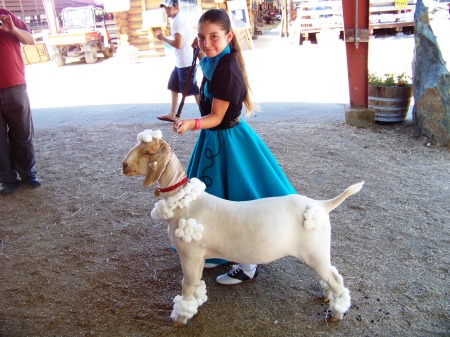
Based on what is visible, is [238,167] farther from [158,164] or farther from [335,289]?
[335,289]

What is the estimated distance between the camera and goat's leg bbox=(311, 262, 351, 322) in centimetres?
205

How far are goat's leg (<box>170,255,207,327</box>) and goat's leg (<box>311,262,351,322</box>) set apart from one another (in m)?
0.59

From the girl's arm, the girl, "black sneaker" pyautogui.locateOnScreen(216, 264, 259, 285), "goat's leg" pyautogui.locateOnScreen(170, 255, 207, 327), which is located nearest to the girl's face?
the girl

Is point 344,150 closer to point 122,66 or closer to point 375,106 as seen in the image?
point 375,106

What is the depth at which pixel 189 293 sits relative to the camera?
7.07 ft

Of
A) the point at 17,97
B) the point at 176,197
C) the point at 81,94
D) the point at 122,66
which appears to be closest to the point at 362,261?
the point at 176,197

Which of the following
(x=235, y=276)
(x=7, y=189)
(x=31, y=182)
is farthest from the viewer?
(x=31, y=182)

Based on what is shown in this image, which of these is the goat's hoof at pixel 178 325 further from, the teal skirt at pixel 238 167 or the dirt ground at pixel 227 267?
the teal skirt at pixel 238 167

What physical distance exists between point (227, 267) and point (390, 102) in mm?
3948

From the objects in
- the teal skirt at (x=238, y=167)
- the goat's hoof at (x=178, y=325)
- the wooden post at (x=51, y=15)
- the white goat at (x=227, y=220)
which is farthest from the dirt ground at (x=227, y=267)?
the wooden post at (x=51, y=15)

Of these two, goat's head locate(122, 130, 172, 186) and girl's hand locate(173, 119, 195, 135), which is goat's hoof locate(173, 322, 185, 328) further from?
girl's hand locate(173, 119, 195, 135)

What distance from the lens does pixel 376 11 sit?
588 inches

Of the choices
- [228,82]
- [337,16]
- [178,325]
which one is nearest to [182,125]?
[228,82]

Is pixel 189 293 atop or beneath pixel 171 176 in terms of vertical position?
beneath
